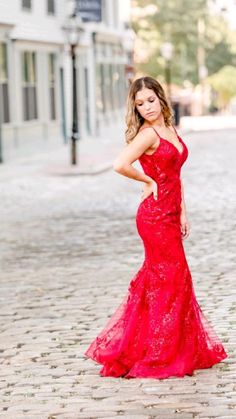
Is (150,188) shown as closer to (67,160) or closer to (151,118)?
(151,118)

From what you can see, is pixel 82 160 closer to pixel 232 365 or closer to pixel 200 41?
pixel 232 365

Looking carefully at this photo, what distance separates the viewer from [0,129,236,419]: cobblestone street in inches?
218

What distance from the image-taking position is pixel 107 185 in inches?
780

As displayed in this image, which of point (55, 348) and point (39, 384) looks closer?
point (39, 384)

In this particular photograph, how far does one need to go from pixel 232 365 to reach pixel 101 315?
1.93 meters

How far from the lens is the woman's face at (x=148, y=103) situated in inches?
230

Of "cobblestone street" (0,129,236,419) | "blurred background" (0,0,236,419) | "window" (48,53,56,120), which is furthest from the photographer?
"window" (48,53,56,120)

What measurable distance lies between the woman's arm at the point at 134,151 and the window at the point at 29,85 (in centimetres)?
2437

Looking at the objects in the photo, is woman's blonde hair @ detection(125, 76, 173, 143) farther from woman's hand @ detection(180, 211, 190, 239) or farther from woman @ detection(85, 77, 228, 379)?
woman's hand @ detection(180, 211, 190, 239)

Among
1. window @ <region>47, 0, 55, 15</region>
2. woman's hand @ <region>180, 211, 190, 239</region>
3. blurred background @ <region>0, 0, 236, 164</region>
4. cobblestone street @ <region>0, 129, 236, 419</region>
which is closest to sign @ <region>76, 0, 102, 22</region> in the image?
blurred background @ <region>0, 0, 236, 164</region>

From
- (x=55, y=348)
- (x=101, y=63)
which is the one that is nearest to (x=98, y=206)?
(x=55, y=348)

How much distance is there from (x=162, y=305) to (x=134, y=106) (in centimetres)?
114

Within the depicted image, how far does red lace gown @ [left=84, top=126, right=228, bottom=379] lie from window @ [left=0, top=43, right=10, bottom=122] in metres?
21.7

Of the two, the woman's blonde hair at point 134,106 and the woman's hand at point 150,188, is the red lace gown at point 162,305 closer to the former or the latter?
the woman's hand at point 150,188
